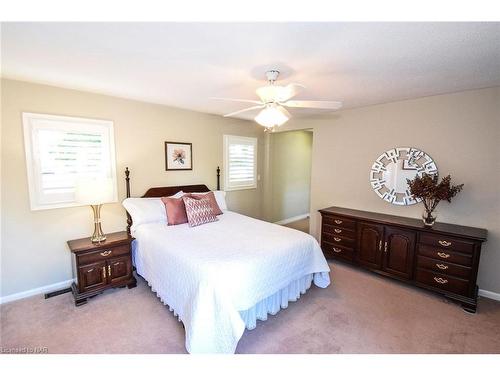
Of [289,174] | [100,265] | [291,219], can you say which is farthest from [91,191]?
[291,219]

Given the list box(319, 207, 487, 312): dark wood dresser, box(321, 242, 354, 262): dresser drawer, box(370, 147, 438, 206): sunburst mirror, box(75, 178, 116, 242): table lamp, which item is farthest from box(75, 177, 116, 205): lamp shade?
box(370, 147, 438, 206): sunburst mirror

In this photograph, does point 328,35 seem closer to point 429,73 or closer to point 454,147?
point 429,73

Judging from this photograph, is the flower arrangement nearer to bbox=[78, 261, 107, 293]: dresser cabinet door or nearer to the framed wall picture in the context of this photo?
the framed wall picture

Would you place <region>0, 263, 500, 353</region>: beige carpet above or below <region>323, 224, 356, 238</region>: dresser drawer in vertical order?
below

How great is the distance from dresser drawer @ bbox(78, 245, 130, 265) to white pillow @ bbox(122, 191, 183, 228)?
0.33 m

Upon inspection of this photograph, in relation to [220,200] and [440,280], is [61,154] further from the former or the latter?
[440,280]

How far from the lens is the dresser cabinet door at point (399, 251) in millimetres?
2877

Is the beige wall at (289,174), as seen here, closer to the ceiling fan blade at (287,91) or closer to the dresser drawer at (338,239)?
the dresser drawer at (338,239)

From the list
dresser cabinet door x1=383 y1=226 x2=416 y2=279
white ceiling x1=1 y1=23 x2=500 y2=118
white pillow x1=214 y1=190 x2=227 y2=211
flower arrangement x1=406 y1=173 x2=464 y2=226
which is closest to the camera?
white ceiling x1=1 y1=23 x2=500 y2=118

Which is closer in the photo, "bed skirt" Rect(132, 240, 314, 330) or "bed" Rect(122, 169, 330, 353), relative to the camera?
"bed" Rect(122, 169, 330, 353)

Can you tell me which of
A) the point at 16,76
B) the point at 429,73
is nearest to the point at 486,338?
the point at 429,73

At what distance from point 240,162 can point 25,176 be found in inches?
125

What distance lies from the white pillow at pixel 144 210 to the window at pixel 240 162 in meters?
1.55

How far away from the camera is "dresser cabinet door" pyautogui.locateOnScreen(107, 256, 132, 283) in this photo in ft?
8.93
